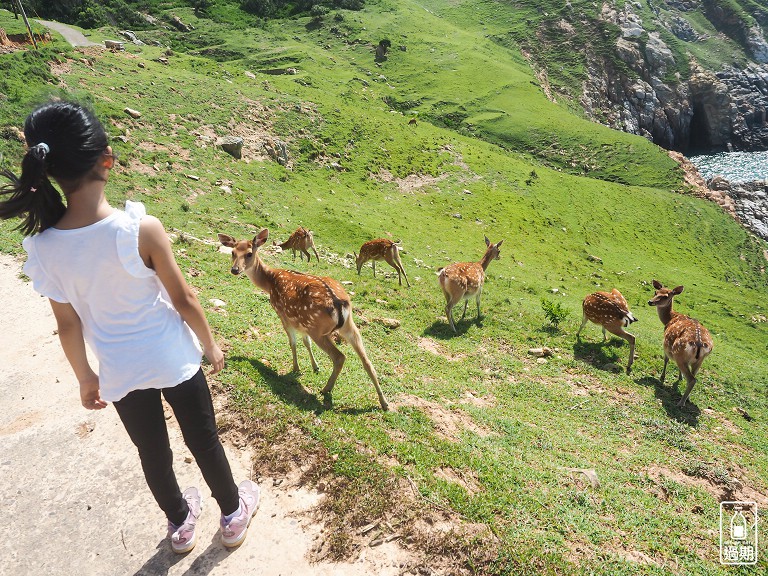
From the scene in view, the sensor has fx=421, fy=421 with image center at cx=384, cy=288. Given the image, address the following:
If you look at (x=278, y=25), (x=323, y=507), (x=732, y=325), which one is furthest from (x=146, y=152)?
(x=278, y=25)

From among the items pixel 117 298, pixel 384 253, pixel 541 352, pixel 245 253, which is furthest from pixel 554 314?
pixel 117 298

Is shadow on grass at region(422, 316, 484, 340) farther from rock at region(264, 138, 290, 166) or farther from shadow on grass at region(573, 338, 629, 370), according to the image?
rock at region(264, 138, 290, 166)

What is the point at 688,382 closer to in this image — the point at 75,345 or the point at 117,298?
the point at 117,298

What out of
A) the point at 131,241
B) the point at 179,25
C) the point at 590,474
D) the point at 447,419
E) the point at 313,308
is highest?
the point at 179,25

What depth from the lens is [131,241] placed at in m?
2.97

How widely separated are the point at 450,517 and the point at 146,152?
74.6ft

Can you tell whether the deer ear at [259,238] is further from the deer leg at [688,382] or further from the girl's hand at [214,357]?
the deer leg at [688,382]

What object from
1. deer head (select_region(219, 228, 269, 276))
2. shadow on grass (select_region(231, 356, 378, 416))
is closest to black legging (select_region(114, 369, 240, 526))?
shadow on grass (select_region(231, 356, 378, 416))

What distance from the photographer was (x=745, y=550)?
20.3 feet

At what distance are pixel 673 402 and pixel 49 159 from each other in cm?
1359

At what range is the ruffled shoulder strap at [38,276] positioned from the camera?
2.94 metres

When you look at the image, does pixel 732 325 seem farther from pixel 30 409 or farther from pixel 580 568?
pixel 30 409
